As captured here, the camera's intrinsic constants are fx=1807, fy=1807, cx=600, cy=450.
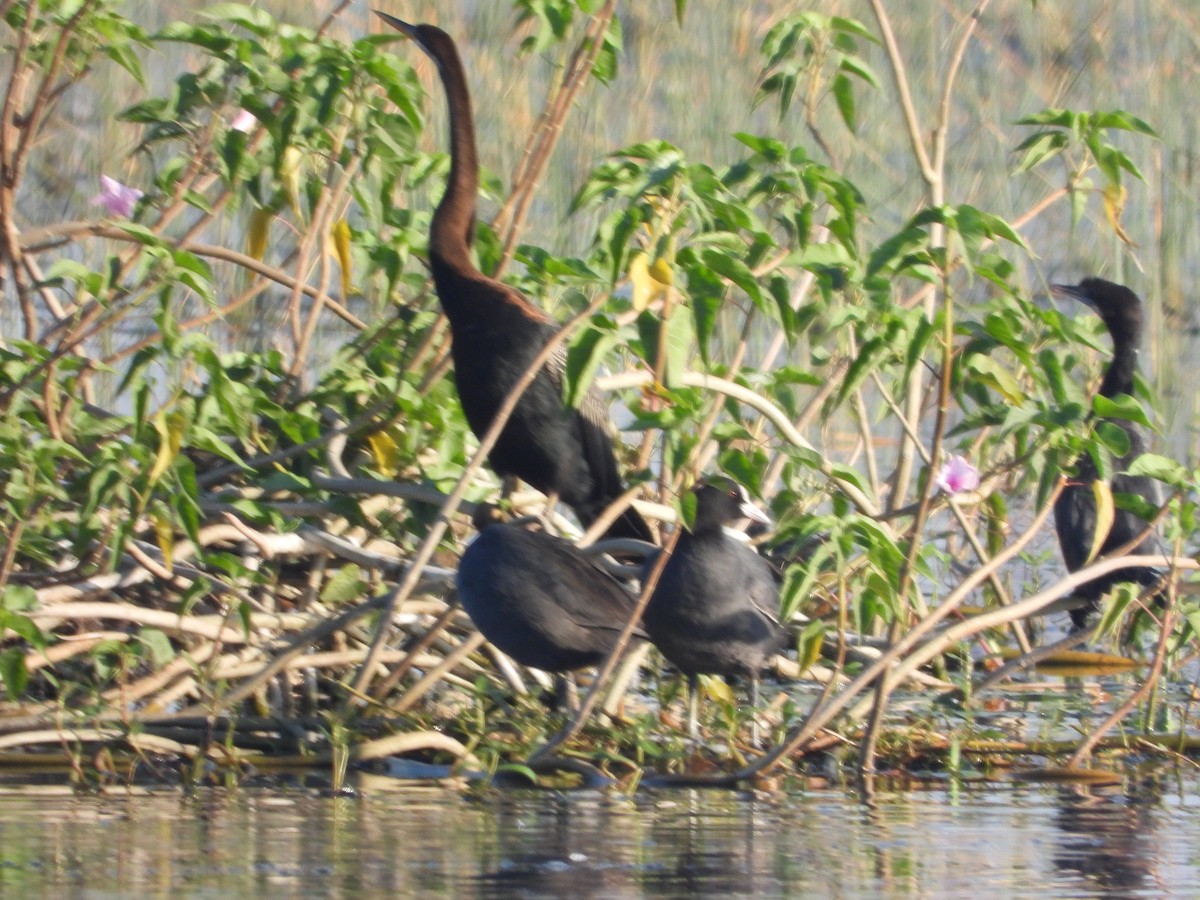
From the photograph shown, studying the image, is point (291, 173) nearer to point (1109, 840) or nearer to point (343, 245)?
point (343, 245)

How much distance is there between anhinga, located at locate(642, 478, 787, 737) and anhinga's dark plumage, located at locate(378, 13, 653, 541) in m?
0.59

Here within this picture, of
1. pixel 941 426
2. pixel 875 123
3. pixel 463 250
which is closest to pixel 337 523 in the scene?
pixel 463 250

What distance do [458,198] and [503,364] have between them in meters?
0.48

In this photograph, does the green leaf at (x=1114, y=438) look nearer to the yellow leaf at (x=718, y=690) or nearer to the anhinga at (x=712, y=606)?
the anhinga at (x=712, y=606)

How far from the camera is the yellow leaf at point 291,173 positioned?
444cm

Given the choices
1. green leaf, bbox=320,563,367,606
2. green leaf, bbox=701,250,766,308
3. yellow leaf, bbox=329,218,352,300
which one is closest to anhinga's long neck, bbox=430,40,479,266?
yellow leaf, bbox=329,218,352,300

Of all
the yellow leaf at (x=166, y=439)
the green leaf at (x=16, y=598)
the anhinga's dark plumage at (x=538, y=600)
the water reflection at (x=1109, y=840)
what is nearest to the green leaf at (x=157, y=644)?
the green leaf at (x=16, y=598)

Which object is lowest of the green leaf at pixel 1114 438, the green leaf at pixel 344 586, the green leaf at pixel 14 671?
the green leaf at pixel 14 671

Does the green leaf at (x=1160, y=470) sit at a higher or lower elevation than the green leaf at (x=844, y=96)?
lower

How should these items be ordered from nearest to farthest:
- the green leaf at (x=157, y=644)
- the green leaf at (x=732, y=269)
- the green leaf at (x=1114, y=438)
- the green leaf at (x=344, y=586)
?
the green leaf at (x=732, y=269) → the green leaf at (x=1114, y=438) → the green leaf at (x=157, y=644) → the green leaf at (x=344, y=586)

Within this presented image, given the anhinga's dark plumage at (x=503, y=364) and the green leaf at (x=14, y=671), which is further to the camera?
A: the anhinga's dark plumage at (x=503, y=364)

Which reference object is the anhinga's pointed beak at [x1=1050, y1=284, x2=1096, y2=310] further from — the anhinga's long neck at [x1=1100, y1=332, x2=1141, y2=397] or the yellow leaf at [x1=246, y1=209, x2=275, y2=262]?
the yellow leaf at [x1=246, y1=209, x2=275, y2=262]

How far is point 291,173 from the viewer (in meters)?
4.47

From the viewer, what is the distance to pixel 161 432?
375 centimetres
